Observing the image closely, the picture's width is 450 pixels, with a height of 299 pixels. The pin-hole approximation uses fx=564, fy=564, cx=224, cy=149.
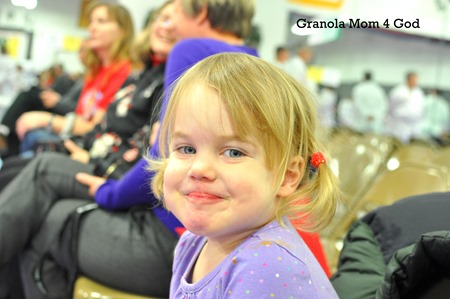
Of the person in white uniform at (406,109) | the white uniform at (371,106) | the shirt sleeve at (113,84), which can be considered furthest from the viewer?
the white uniform at (371,106)

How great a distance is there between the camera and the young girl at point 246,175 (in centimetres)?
80

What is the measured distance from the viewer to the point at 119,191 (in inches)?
60.6

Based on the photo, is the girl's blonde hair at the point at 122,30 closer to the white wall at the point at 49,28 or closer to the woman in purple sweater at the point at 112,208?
the woman in purple sweater at the point at 112,208

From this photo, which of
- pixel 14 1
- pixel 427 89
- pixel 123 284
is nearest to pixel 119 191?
Answer: pixel 123 284

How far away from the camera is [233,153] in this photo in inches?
33.1

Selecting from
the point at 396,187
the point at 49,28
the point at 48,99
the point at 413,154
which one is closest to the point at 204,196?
the point at 396,187

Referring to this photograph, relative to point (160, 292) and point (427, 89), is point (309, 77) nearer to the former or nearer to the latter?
point (427, 89)

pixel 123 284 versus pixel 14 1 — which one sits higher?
pixel 14 1

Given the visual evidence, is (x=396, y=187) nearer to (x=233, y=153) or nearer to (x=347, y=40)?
(x=233, y=153)

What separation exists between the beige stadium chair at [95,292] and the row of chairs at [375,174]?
67 cm

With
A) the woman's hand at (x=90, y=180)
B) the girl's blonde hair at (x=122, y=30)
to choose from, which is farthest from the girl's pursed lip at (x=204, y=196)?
the girl's blonde hair at (x=122, y=30)

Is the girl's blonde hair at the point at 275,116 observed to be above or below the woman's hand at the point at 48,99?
above

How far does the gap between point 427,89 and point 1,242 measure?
21.5 feet

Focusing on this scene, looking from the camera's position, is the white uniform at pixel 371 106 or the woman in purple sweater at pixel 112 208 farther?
the white uniform at pixel 371 106
